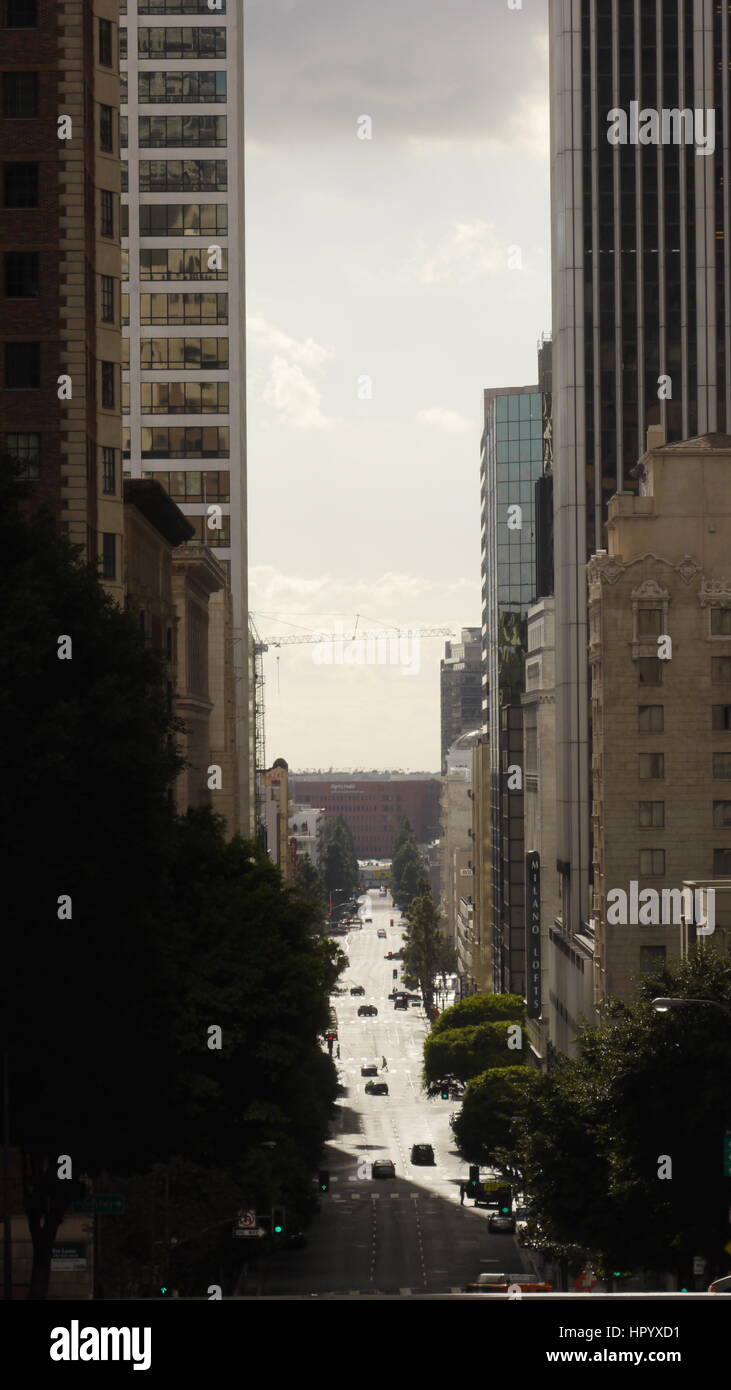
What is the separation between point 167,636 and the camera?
261ft

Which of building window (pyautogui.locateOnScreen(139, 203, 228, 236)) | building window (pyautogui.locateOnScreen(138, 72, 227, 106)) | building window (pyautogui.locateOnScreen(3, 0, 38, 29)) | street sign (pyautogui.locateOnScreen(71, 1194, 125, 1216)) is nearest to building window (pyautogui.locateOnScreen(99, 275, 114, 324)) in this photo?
building window (pyautogui.locateOnScreen(3, 0, 38, 29))

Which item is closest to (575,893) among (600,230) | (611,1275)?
(600,230)

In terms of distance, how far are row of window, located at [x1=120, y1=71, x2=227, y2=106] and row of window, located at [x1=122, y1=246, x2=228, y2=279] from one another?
9392 millimetres

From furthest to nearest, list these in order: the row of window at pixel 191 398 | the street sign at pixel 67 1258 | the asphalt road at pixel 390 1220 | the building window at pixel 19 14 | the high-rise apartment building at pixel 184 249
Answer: the row of window at pixel 191 398 < the high-rise apartment building at pixel 184 249 < the asphalt road at pixel 390 1220 < the building window at pixel 19 14 < the street sign at pixel 67 1258

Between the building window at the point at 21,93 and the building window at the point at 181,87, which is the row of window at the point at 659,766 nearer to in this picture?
the building window at the point at 21,93

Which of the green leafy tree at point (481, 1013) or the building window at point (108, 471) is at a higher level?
the building window at point (108, 471)

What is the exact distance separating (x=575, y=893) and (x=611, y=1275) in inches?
2590

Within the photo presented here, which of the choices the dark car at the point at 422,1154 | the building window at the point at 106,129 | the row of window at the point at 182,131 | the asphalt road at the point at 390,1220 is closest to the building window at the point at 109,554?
the building window at the point at 106,129

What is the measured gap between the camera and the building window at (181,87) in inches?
4400

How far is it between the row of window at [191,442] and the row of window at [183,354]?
3806 mm

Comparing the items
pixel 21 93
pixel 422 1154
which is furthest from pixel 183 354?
pixel 21 93

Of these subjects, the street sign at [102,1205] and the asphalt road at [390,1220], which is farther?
the asphalt road at [390,1220]

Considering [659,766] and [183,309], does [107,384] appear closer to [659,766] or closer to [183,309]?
[659,766]
